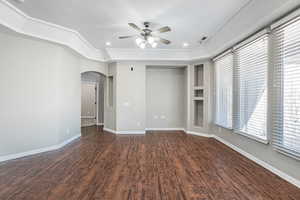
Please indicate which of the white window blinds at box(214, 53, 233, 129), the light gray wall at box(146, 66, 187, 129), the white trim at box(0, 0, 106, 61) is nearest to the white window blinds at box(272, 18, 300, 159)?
the white window blinds at box(214, 53, 233, 129)

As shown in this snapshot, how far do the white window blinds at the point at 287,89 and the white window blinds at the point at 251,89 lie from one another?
0.95 ft

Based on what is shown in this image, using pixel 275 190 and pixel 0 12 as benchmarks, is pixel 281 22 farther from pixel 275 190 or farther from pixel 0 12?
pixel 0 12

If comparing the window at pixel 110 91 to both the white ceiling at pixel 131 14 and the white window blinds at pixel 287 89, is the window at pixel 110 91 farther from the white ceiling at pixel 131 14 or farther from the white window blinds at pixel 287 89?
the white window blinds at pixel 287 89

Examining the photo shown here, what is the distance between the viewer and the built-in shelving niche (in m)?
6.50

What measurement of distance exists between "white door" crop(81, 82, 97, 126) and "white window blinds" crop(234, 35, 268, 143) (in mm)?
6728

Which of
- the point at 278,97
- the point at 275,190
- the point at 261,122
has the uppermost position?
the point at 278,97

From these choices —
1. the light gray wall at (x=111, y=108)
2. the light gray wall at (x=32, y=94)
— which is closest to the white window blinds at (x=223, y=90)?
the light gray wall at (x=111, y=108)

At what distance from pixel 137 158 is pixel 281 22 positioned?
3758mm

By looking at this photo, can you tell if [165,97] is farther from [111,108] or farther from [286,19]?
[286,19]

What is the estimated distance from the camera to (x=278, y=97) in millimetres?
2979

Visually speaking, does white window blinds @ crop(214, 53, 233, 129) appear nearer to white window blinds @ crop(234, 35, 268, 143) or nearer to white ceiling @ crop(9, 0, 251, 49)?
white window blinds @ crop(234, 35, 268, 143)

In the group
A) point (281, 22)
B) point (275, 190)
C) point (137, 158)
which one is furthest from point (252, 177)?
point (281, 22)

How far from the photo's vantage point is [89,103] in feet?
29.0

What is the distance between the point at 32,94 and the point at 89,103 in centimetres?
476
